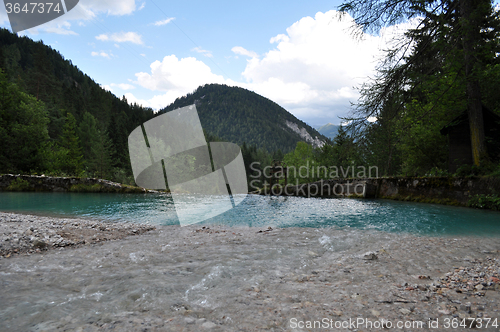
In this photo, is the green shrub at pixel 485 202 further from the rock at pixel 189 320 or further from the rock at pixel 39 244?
the rock at pixel 39 244

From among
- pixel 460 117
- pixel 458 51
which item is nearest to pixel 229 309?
pixel 458 51

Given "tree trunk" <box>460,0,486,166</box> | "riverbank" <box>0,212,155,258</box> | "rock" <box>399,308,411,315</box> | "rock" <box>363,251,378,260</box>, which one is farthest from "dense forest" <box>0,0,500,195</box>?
"riverbank" <box>0,212,155,258</box>

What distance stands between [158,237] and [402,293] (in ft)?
19.5

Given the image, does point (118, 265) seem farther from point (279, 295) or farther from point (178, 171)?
point (178, 171)

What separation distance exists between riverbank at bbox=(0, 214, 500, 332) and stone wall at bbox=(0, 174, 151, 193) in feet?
67.1

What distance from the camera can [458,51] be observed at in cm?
1125

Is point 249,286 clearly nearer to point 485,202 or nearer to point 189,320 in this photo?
point 189,320

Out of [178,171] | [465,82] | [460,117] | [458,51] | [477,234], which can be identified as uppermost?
[458,51]

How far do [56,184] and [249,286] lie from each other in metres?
27.2

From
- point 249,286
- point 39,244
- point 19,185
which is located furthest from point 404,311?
point 19,185

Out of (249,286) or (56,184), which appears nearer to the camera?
(249,286)

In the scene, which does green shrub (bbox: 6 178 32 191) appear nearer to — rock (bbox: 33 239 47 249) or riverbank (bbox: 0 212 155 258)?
riverbank (bbox: 0 212 155 258)

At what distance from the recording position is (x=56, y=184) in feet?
75.3

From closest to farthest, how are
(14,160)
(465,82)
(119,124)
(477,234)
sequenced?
1. (477,234)
2. (465,82)
3. (14,160)
4. (119,124)
